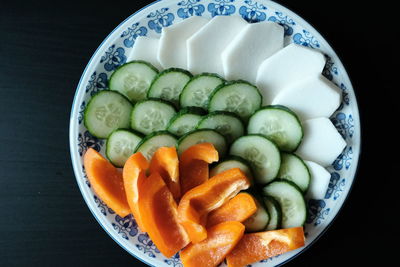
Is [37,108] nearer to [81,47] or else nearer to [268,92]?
[81,47]

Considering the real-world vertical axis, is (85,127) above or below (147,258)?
above

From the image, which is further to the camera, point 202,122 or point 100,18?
point 100,18

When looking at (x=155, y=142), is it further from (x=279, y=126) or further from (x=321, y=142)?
(x=321, y=142)

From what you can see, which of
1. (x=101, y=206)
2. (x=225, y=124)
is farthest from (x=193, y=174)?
(x=101, y=206)

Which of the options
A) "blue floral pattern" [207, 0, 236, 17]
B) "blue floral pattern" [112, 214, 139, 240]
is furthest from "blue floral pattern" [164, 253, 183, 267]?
"blue floral pattern" [207, 0, 236, 17]

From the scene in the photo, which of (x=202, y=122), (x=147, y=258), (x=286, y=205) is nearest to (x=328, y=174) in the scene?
(x=286, y=205)

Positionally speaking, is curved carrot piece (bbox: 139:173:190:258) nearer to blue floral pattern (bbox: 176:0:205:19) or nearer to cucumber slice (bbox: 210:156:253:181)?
cucumber slice (bbox: 210:156:253:181)
